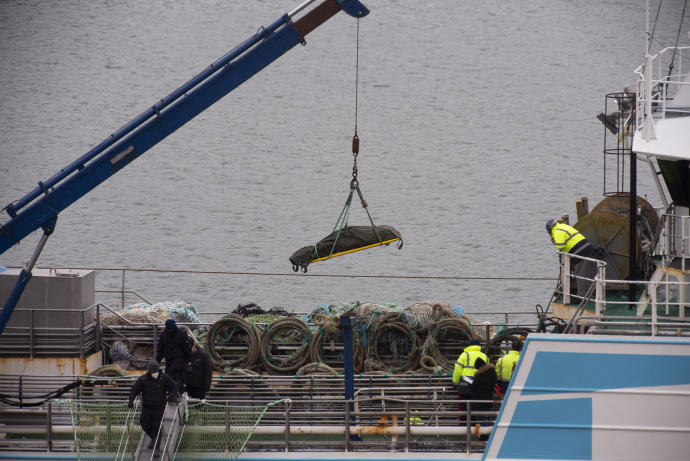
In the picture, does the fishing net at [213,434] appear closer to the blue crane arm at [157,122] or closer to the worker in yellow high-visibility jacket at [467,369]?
the worker in yellow high-visibility jacket at [467,369]

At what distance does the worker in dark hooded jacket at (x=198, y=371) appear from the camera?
1125cm

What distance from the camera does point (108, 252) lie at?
3328cm

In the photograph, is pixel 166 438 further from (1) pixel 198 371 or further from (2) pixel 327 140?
(2) pixel 327 140

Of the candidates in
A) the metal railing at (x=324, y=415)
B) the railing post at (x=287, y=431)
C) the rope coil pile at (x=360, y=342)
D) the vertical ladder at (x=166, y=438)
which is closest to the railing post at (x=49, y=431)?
the metal railing at (x=324, y=415)

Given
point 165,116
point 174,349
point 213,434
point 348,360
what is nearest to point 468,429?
point 348,360

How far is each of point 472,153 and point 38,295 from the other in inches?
1200

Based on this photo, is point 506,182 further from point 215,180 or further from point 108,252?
point 108,252

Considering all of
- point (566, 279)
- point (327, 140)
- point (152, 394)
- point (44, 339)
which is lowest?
point (152, 394)

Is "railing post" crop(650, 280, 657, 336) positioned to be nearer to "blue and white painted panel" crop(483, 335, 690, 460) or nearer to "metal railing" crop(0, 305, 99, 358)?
"blue and white painted panel" crop(483, 335, 690, 460)

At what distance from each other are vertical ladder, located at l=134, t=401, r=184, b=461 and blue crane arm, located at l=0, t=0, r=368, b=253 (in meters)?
3.51

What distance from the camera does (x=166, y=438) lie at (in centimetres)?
1059

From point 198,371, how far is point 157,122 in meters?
3.60

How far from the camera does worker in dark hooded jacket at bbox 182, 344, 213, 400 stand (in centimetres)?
1125

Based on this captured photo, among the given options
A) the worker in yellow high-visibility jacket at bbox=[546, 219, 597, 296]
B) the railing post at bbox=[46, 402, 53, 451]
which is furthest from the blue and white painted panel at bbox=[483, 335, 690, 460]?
the railing post at bbox=[46, 402, 53, 451]
